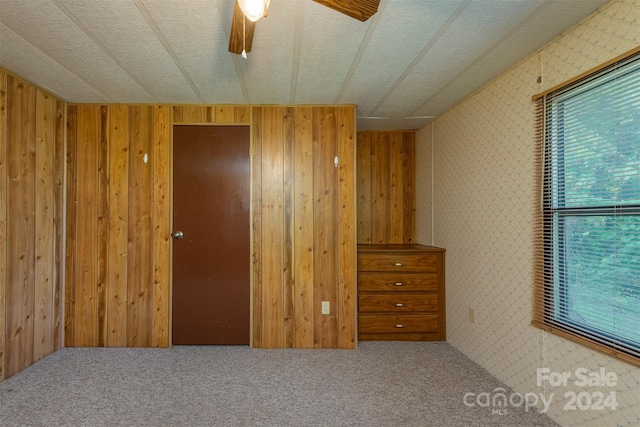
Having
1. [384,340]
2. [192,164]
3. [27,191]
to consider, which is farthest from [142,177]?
[384,340]

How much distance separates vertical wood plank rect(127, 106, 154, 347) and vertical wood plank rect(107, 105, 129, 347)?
45mm

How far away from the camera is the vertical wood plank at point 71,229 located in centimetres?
323

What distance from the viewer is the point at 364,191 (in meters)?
4.29

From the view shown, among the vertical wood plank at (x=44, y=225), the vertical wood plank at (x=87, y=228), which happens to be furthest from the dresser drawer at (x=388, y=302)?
the vertical wood plank at (x=44, y=225)

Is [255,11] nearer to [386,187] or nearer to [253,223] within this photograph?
[253,223]

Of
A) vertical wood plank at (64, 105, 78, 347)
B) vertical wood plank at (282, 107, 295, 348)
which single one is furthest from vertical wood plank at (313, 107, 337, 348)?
vertical wood plank at (64, 105, 78, 347)

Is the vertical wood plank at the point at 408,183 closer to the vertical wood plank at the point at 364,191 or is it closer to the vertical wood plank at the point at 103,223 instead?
the vertical wood plank at the point at 364,191

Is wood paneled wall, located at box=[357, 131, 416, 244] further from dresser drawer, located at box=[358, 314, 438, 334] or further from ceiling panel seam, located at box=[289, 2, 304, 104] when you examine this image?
ceiling panel seam, located at box=[289, 2, 304, 104]

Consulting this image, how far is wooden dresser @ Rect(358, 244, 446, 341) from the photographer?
3465 millimetres

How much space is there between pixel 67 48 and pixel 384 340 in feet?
11.2

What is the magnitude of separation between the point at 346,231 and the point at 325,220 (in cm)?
22

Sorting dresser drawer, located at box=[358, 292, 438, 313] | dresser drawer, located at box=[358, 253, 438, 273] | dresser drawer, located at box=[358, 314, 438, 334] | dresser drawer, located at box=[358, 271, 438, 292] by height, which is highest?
dresser drawer, located at box=[358, 253, 438, 273]

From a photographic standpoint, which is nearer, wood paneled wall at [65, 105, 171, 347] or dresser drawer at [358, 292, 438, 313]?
wood paneled wall at [65, 105, 171, 347]

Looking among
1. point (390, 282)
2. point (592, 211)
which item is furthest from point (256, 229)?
point (592, 211)
